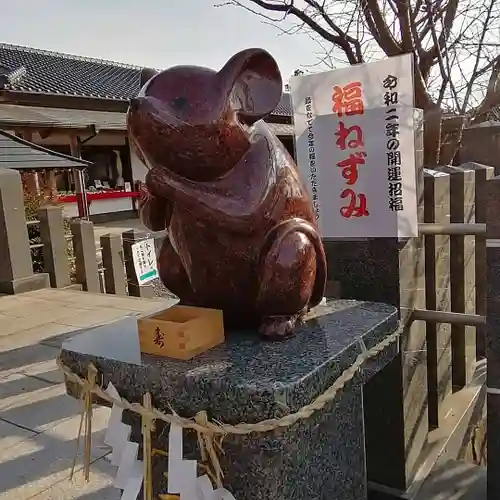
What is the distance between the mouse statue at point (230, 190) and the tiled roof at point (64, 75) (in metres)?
10.8

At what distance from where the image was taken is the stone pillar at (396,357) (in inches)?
84.0

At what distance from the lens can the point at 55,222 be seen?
285 inches

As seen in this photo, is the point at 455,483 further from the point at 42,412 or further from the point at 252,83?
the point at 42,412

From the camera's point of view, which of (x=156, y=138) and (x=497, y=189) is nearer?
(x=156, y=138)

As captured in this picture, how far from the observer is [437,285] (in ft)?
8.41

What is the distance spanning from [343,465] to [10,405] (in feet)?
9.38

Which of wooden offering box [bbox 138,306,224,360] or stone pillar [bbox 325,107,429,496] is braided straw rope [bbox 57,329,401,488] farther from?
stone pillar [bbox 325,107,429,496]

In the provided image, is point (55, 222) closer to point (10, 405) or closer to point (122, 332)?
point (10, 405)

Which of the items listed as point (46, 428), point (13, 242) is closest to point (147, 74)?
point (46, 428)

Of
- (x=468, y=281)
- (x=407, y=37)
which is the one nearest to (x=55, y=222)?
(x=407, y=37)

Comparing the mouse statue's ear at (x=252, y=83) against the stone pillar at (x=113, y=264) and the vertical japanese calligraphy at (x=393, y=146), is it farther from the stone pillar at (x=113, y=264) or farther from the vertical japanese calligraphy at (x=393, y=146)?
the stone pillar at (x=113, y=264)

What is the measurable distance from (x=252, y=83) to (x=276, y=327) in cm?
62

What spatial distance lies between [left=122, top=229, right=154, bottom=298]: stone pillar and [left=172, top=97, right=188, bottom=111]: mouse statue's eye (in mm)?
6430

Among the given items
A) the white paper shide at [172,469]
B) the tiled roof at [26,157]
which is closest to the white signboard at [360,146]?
the white paper shide at [172,469]
